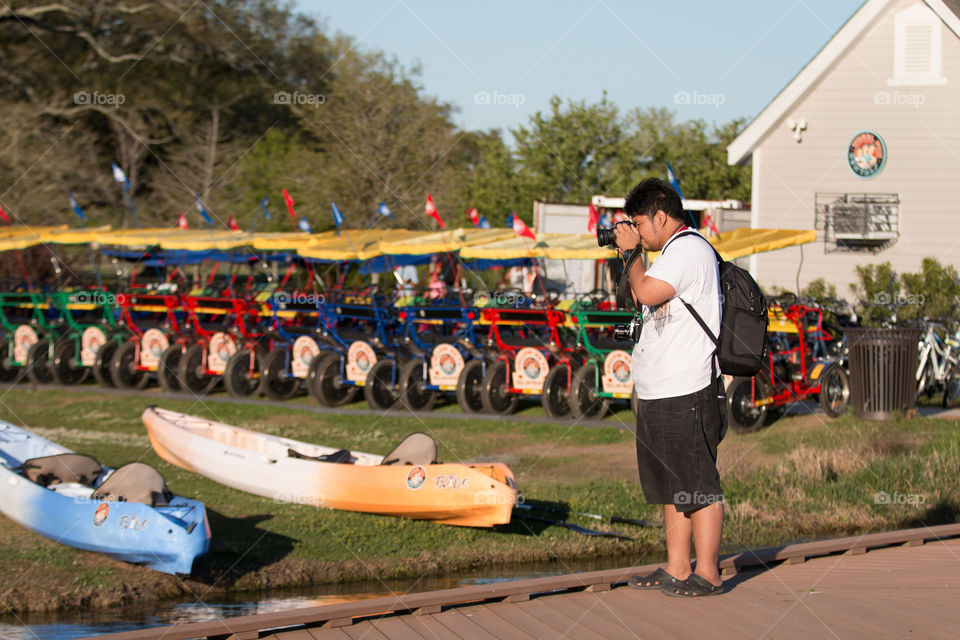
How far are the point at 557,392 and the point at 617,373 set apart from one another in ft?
3.30

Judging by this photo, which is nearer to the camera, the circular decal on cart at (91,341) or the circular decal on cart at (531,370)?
the circular decal on cart at (531,370)

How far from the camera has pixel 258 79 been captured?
44.0m

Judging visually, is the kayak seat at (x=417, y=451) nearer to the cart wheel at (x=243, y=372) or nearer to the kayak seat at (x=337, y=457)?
the kayak seat at (x=337, y=457)

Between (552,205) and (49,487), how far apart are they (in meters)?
15.8

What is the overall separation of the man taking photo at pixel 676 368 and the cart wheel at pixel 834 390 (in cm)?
959

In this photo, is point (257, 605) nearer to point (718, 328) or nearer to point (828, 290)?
point (718, 328)

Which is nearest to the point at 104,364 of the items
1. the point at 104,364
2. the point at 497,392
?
the point at 104,364

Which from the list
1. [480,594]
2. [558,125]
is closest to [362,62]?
[558,125]

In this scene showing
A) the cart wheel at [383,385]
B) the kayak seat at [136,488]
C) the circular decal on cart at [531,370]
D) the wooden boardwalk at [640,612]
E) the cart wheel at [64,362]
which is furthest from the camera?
the cart wheel at [64,362]

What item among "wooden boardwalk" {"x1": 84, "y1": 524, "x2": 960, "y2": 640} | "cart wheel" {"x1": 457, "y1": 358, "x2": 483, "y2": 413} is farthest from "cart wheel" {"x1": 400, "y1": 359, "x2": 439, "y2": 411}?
"wooden boardwalk" {"x1": 84, "y1": 524, "x2": 960, "y2": 640}

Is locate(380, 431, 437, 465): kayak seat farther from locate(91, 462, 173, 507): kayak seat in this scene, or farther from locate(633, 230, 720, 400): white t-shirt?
locate(633, 230, 720, 400): white t-shirt

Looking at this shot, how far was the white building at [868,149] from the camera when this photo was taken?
1952 centimetres

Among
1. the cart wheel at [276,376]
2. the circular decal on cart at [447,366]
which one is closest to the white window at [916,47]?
the circular decal on cart at [447,366]

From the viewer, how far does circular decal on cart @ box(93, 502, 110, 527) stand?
8.81 m
